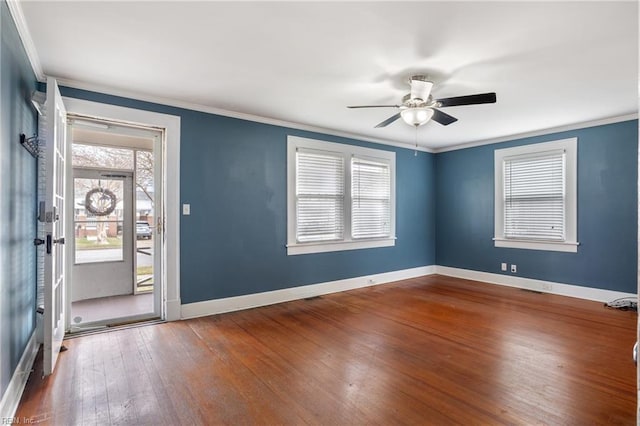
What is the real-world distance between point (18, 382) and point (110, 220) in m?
2.82

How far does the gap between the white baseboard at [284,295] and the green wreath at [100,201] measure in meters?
1.92

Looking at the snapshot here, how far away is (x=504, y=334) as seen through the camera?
330cm

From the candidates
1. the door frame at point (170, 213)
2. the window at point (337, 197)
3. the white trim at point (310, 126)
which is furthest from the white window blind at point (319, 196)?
the door frame at point (170, 213)

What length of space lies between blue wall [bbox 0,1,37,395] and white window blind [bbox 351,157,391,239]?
3.80m

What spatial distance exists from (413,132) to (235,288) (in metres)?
3.34

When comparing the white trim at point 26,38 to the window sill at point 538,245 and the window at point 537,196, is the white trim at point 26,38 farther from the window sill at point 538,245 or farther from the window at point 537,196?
the window sill at point 538,245

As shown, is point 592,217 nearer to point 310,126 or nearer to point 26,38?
point 310,126

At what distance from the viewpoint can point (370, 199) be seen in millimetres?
5551

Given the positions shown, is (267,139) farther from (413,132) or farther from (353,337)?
Result: (353,337)

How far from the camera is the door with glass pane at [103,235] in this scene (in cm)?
450

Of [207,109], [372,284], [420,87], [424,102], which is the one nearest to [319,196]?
[372,284]

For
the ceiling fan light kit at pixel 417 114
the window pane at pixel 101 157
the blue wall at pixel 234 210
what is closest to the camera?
the ceiling fan light kit at pixel 417 114

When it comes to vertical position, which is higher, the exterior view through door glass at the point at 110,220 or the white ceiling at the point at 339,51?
the white ceiling at the point at 339,51

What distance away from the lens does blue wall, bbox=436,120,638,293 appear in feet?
14.2
